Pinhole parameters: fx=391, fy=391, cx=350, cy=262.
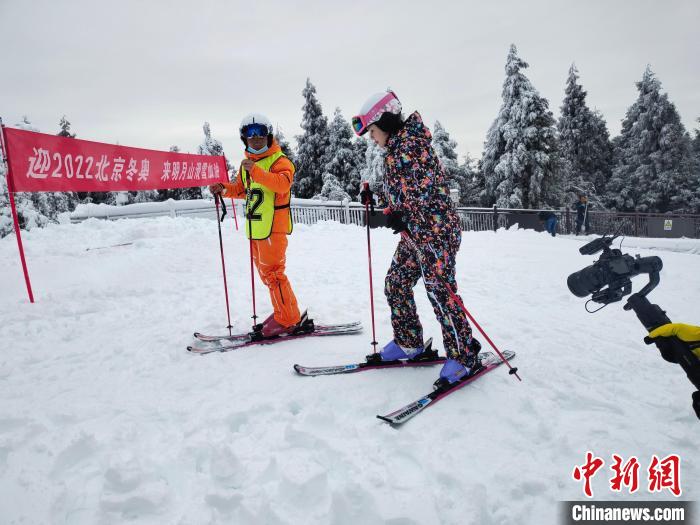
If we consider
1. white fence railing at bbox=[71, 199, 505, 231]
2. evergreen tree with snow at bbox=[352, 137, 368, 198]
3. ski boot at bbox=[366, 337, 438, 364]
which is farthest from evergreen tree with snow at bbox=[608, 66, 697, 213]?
ski boot at bbox=[366, 337, 438, 364]

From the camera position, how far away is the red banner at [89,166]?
19.0 ft

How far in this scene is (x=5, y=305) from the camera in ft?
16.8

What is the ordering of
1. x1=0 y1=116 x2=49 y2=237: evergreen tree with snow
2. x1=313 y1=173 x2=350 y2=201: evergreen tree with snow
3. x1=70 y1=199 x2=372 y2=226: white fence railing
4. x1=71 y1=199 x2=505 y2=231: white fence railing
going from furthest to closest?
x1=313 y1=173 x2=350 y2=201: evergreen tree with snow → x1=0 y1=116 x2=49 y2=237: evergreen tree with snow → x1=71 y1=199 x2=505 y2=231: white fence railing → x1=70 y1=199 x2=372 y2=226: white fence railing

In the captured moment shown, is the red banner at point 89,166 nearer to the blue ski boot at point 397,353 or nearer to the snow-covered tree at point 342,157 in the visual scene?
the blue ski boot at point 397,353

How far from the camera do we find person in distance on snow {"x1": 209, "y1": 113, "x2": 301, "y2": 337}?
3.88 m

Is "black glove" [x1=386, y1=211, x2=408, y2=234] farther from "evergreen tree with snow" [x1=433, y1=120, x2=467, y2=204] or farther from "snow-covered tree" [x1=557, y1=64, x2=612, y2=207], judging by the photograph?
"snow-covered tree" [x1=557, y1=64, x2=612, y2=207]

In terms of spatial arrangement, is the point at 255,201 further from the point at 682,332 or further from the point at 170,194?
the point at 170,194

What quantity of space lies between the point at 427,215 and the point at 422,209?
6cm

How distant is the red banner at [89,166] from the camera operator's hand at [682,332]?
290 inches

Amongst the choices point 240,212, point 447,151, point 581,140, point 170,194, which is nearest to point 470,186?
point 447,151

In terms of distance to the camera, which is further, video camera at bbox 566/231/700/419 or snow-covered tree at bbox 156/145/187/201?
snow-covered tree at bbox 156/145/187/201

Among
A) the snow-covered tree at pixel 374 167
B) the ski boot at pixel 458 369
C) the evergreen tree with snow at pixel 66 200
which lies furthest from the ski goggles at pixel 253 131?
the snow-covered tree at pixel 374 167

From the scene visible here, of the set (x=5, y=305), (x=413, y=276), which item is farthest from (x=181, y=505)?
(x=5, y=305)

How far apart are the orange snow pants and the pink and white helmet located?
1.63 metres
